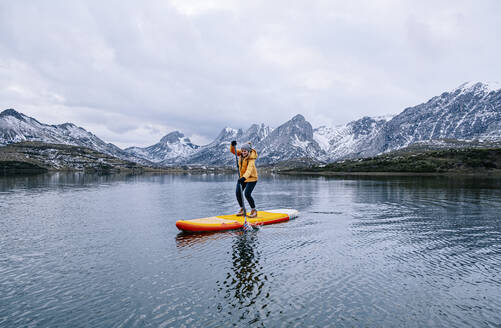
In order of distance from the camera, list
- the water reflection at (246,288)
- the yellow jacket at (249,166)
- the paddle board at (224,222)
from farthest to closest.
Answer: the yellow jacket at (249,166) → the paddle board at (224,222) → the water reflection at (246,288)

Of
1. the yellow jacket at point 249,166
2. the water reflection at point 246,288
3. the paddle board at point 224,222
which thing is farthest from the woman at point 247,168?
the water reflection at point 246,288

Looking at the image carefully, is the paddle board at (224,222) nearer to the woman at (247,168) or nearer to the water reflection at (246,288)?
the woman at (247,168)

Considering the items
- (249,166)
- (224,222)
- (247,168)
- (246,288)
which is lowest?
(246,288)

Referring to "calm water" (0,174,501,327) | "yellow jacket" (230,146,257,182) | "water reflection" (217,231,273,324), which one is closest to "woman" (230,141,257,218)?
"yellow jacket" (230,146,257,182)

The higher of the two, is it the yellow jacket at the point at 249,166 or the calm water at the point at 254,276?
the yellow jacket at the point at 249,166

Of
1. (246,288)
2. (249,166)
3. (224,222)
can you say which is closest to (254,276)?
(246,288)

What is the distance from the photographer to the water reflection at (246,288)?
42.3 ft

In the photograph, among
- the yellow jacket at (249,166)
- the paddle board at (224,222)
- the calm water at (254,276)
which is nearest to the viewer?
the calm water at (254,276)

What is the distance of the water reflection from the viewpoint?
12.9 meters

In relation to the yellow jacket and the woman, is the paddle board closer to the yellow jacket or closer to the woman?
the woman

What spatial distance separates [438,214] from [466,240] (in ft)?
48.5

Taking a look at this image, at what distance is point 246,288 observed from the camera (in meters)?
15.4

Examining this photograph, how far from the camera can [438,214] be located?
127ft

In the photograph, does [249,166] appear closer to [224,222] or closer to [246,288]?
[224,222]
